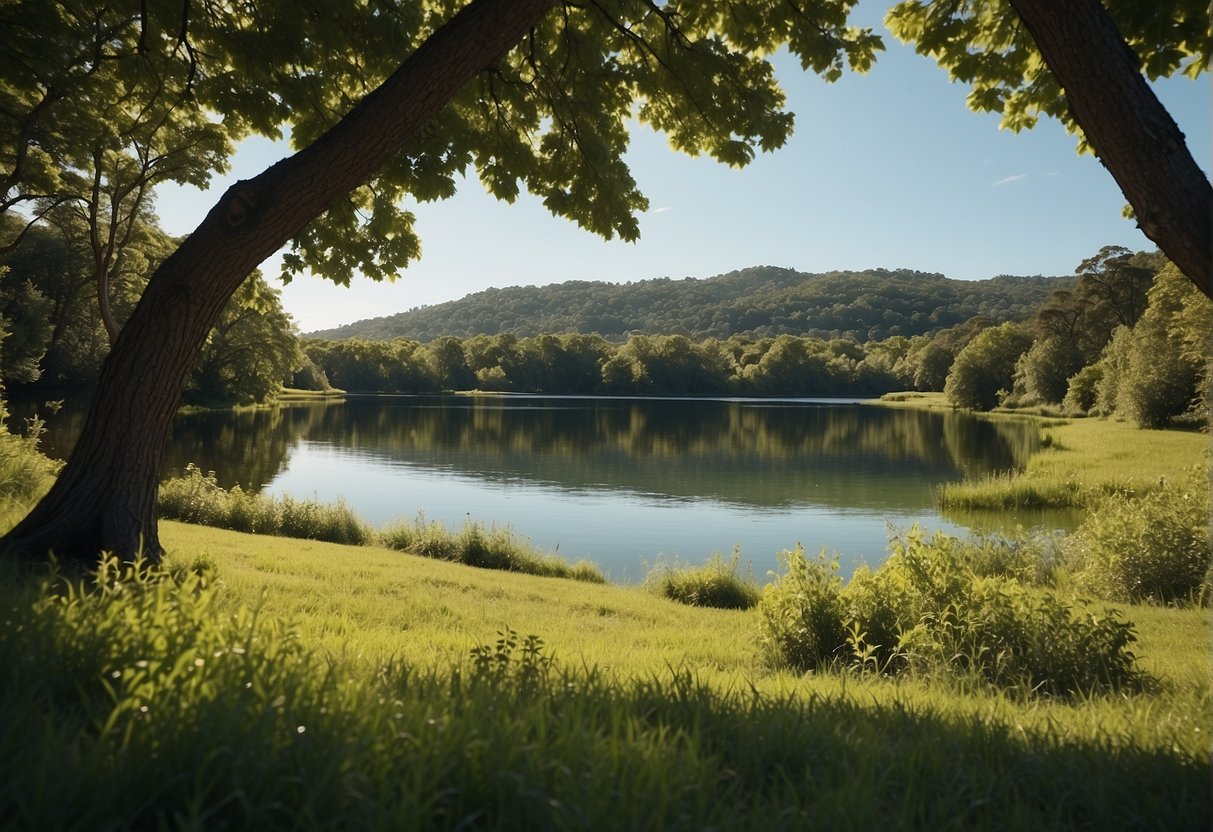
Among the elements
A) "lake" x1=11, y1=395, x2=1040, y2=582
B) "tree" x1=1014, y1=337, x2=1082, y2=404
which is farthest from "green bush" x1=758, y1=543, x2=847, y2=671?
"tree" x1=1014, y1=337, x2=1082, y2=404

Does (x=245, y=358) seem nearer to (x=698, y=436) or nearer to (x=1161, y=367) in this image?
(x=698, y=436)

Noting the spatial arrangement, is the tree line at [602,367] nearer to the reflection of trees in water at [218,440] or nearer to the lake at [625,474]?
the reflection of trees in water at [218,440]

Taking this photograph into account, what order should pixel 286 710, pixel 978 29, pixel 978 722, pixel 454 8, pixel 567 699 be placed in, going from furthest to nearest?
pixel 454 8 → pixel 978 29 → pixel 978 722 → pixel 567 699 → pixel 286 710

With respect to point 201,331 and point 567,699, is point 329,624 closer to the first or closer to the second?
point 201,331

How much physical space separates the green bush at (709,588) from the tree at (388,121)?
19.6 ft

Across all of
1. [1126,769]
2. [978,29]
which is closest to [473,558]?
[978,29]

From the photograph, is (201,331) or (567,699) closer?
(567,699)

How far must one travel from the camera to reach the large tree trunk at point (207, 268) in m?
4.63

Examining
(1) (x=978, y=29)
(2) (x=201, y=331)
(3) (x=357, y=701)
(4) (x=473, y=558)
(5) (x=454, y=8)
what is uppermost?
(5) (x=454, y=8)

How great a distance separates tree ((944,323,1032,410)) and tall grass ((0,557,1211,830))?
80.0 metres

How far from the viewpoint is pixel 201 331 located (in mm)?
4879

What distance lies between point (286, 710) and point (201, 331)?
368 cm

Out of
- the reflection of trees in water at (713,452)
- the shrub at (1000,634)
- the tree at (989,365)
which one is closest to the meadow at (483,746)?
the shrub at (1000,634)

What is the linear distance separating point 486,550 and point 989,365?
2983 inches
